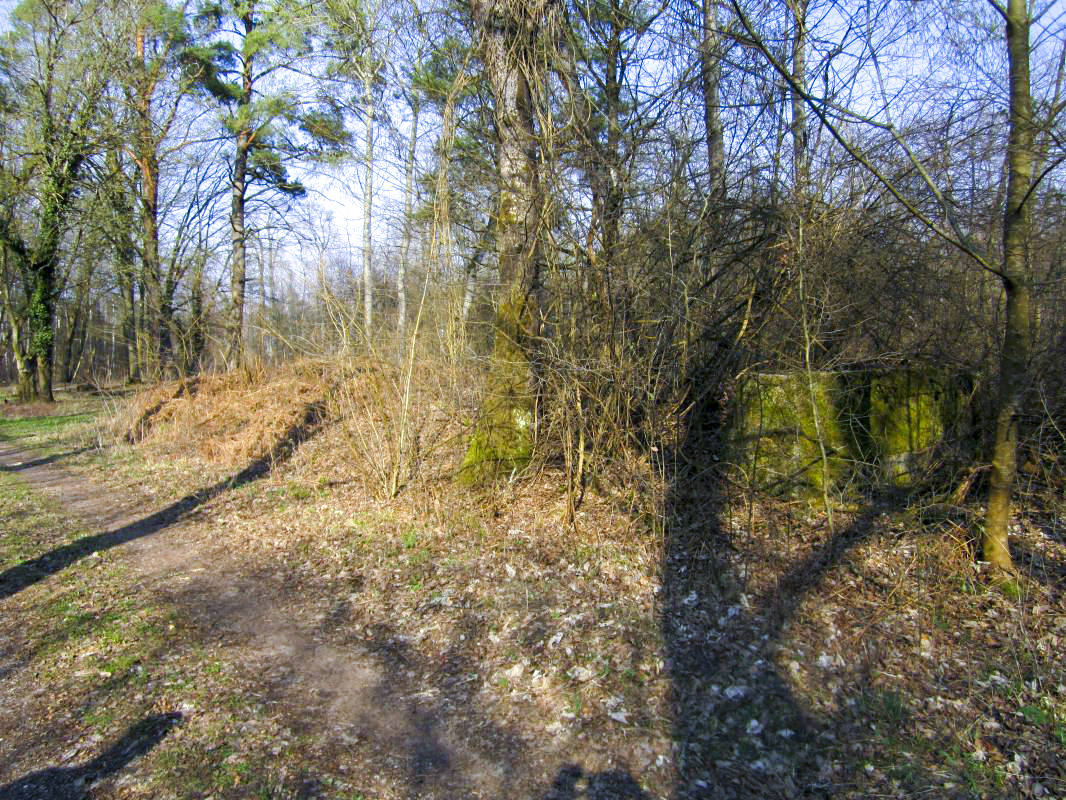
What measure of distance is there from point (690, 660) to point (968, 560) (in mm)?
2311

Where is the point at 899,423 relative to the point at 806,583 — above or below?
above

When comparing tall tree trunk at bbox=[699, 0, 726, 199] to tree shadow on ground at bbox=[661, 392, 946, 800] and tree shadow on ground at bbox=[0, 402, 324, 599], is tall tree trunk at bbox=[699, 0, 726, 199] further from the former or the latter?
tree shadow on ground at bbox=[0, 402, 324, 599]

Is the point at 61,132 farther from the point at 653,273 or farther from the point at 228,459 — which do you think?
the point at 653,273

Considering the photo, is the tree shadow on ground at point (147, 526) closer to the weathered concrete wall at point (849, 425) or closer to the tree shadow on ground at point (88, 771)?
the tree shadow on ground at point (88, 771)

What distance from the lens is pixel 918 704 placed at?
13.0 feet

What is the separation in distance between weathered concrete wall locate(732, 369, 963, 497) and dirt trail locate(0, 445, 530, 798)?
387cm

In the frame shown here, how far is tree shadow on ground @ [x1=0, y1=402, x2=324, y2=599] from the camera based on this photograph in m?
6.75

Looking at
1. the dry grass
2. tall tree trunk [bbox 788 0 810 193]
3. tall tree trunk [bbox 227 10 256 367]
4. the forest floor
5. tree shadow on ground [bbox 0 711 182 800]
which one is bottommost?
tree shadow on ground [bbox 0 711 182 800]

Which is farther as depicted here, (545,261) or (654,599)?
(545,261)

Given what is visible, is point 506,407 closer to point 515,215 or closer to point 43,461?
point 515,215

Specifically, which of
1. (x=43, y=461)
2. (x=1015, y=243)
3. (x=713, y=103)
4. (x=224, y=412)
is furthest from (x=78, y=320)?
(x=1015, y=243)

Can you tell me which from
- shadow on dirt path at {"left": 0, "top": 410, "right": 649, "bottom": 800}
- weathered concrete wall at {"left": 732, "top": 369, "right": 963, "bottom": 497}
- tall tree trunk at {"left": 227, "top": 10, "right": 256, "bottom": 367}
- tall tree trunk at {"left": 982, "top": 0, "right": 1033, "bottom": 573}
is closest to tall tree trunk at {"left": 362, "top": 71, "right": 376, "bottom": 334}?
shadow on dirt path at {"left": 0, "top": 410, "right": 649, "bottom": 800}

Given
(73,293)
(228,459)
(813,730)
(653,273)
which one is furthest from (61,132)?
(813,730)

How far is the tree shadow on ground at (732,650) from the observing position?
3590mm
